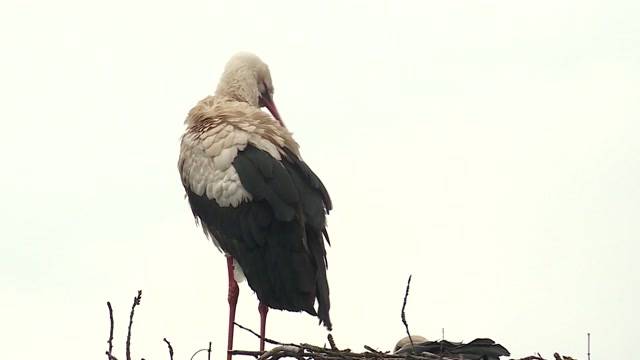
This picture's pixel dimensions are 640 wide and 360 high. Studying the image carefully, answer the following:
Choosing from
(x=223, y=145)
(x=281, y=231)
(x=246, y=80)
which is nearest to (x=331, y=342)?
(x=281, y=231)

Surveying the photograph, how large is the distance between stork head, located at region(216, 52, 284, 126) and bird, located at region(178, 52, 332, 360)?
667mm

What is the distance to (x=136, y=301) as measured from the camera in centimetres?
550

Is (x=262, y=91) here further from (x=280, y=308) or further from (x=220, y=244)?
(x=280, y=308)

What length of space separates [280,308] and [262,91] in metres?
2.17

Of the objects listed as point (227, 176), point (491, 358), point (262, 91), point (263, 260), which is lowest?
point (491, 358)

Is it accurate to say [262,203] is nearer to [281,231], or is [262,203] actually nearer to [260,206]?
[260,206]

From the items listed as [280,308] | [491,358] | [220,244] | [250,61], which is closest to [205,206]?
[220,244]

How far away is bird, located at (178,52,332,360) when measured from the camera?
755 cm

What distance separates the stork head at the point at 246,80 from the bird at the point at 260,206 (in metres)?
0.67

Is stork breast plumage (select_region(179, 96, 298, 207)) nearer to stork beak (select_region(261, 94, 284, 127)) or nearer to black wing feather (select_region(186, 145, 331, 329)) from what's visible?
black wing feather (select_region(186, 145, 331, 329))

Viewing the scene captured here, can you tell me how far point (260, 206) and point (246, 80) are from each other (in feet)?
5.29

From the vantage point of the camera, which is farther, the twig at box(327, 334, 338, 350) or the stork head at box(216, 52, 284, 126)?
the stork head at box(216, 52, 284, 126)

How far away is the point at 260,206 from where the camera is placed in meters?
7.66

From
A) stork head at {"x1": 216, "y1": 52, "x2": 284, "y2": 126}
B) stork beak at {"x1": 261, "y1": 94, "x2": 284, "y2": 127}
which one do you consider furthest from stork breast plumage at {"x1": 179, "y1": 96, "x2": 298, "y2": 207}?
stork beak at {"x1": 261, "y1": 94, "x2": 284, "y2": 127}
